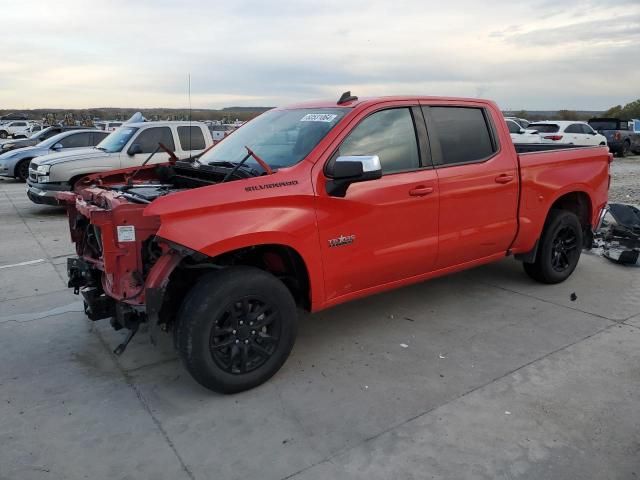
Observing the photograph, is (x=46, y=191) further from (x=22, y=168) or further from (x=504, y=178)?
(x=504, y=178)

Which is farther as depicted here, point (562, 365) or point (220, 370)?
point (562, 365)

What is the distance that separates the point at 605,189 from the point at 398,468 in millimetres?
4519

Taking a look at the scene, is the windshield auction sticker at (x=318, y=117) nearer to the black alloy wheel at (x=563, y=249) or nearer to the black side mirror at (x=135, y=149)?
the black alloy wheel at (x=563, y=249)

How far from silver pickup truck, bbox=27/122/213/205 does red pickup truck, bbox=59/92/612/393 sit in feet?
20.2

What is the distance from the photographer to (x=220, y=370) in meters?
3.52

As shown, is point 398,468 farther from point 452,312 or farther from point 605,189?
point 605,189

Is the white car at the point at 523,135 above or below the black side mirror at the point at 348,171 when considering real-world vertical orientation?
below

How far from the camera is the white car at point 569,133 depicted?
20.1m

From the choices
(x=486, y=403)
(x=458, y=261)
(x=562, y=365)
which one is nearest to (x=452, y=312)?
(x=458, y=261)

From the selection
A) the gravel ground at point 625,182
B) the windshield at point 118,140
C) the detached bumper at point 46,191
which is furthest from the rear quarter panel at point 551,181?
the detached bumper at point 46,191

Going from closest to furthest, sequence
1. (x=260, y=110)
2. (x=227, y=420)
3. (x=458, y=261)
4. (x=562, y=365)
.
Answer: (x=227, y=420) → (x=562, y=365) → (x=458, y=261) → (x=260, y=110)

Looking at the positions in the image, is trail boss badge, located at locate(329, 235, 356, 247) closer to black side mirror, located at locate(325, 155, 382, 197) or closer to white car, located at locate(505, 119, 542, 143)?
black side mirror, located at locate(325, 155, 382, 197)

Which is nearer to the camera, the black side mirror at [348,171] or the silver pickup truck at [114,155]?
the black side mirror at [348,171]

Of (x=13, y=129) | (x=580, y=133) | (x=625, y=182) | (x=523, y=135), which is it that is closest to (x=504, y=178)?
(x=625, y=182)
